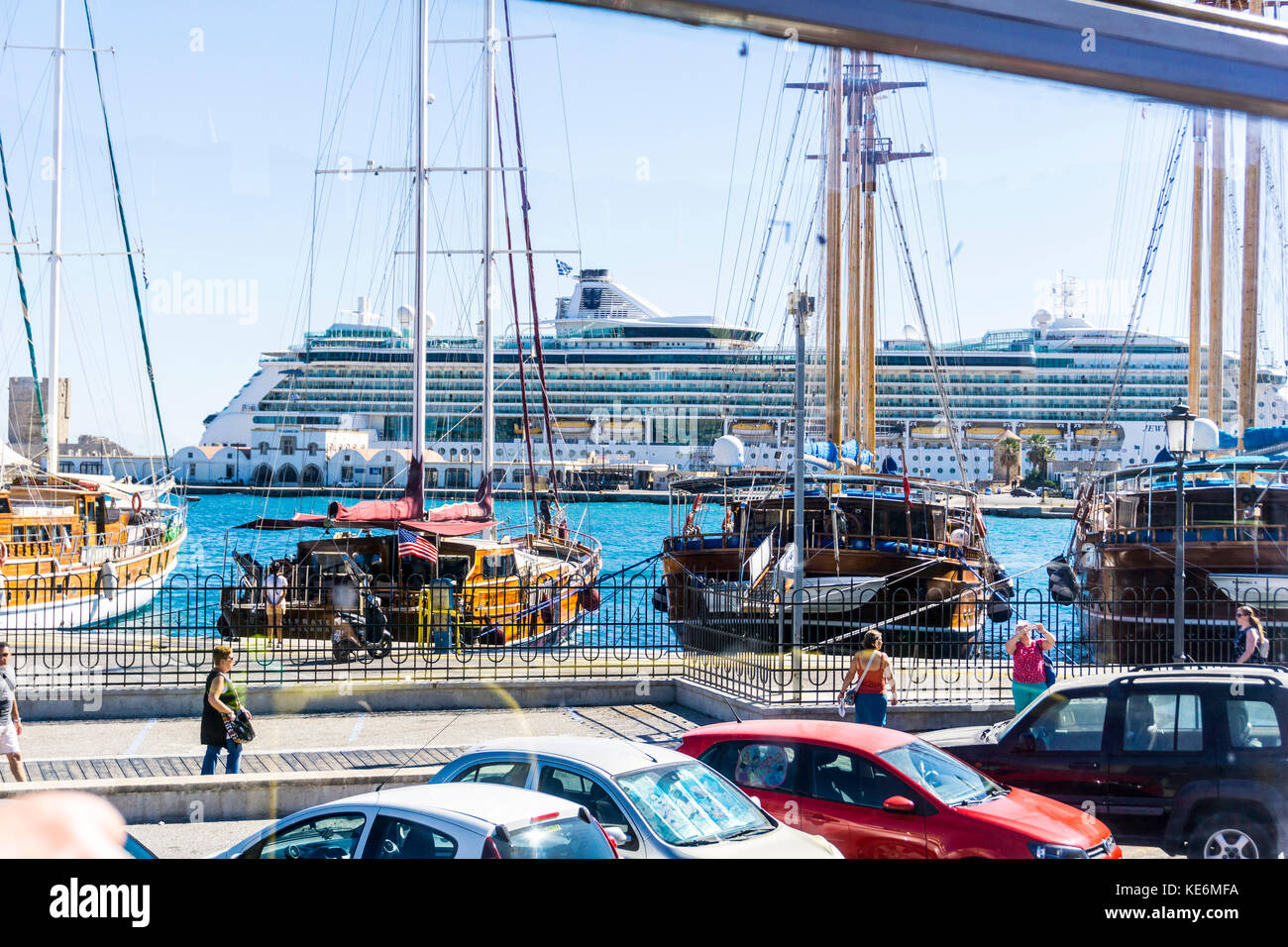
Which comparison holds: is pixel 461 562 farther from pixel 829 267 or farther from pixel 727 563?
pixel 829 267

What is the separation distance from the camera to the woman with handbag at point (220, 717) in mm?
9102

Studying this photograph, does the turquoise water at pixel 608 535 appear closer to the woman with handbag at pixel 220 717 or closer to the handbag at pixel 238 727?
the woman with handbag at pixel 220 717

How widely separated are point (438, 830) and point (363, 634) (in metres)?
12.2

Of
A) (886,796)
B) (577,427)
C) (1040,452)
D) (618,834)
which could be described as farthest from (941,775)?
(1040,452)

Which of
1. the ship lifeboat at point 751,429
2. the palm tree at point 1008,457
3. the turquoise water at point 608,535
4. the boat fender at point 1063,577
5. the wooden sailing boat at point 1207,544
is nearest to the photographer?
the wooden sailing boat at point 1207,544

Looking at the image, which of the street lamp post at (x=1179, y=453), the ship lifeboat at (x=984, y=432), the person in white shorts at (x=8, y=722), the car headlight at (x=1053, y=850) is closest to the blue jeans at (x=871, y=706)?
the street lamp post at (x=1179, y=453)

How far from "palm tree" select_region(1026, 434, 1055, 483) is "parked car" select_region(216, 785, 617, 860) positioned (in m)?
84.3

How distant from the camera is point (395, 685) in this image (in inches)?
515

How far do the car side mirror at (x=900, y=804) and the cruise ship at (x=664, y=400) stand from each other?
219 ft

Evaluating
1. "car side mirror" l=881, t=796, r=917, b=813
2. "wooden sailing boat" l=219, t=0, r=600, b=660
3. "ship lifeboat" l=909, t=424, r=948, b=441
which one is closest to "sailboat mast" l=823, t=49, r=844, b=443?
"wooden sailing boat" l=219, t=0, r=600, b=660

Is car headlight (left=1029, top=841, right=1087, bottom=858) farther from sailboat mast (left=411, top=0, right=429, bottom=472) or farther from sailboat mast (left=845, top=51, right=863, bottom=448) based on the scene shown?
sailboat mast (left=845, top=51, right=863, bottom=448)

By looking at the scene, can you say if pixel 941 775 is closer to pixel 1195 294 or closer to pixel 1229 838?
pixel 1229 838

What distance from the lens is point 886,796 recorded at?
6.62 m
